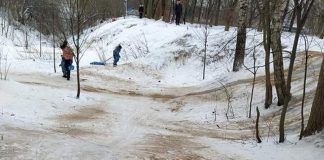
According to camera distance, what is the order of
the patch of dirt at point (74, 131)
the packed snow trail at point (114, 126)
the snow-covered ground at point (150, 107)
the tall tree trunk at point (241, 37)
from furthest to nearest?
the tall tree trunk at point (241, 37), the patch of dirt at point (74, 131), the snow-covered ground at point (150, 107), the packed snow trail at point (114, 126)

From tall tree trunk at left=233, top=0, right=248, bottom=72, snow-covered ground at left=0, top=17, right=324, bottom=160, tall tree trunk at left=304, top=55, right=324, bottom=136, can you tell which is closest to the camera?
snow-covered ground at left=0, top=17, right=324, bottom=160

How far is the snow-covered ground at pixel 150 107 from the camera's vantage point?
30.6ft

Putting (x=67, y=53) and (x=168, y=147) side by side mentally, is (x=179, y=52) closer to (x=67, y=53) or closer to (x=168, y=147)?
(x=67, y=53)

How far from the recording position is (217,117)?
15.8m

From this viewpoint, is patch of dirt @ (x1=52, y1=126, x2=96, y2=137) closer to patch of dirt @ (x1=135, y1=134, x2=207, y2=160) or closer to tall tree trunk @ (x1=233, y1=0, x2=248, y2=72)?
patch of dirt @ (x1=135, y1=134, x2=207, y2=160)

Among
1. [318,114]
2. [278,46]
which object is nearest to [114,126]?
[318,114]

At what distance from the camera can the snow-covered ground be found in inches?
367

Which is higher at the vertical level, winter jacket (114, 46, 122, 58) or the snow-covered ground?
winter jacket (114, 46, 122, 58)

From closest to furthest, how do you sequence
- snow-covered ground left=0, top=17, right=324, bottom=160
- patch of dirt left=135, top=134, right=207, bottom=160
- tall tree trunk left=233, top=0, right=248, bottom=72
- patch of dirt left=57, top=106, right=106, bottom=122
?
patch of dirt left=135, top=134, right=207, bottom=160, snow-covered ground left=0, top=17, right=324, bottom=160, patch of dirt left=57, top=106, right=106, bottom=122, tall tree trunk left=233, top=0, right=248, bottom=72

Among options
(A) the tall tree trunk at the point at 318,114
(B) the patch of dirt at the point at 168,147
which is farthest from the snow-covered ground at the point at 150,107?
(A) the tall tree trunk at the point at 318,114

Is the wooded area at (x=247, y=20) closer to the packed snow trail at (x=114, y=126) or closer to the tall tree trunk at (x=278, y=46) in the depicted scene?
the tall tree trunk at (x=278, y=46)

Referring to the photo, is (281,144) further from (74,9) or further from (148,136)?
(74,9)

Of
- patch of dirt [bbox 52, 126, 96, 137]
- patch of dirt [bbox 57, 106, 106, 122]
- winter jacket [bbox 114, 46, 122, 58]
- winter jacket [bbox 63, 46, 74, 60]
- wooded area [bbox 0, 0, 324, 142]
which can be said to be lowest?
patch of dirt [bbox 57, 106, 106, 122]

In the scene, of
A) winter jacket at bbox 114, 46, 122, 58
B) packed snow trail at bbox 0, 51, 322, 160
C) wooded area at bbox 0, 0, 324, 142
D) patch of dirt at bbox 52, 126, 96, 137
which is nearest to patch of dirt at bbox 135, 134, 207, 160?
packed snow trail at bbox 0, 51, 322, 160
